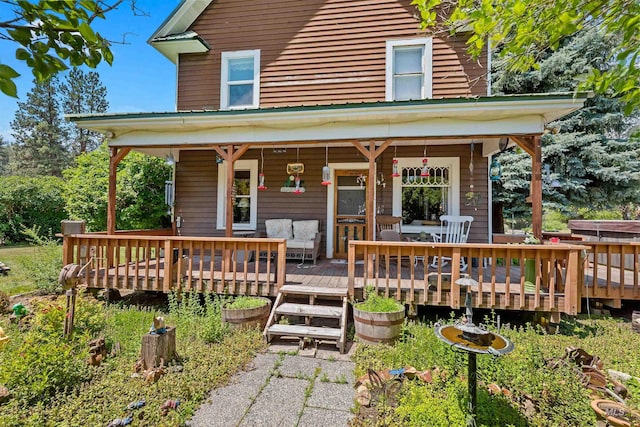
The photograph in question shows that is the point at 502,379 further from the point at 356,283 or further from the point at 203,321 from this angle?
the point at 203,321

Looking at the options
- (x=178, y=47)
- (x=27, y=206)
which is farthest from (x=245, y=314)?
(x=27, y=206)

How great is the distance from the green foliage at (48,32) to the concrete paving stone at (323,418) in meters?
2.69

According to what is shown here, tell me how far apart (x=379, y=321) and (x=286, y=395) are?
1.33 metres

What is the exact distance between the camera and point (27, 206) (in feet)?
45.0

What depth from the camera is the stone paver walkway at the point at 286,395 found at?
254 centimetres

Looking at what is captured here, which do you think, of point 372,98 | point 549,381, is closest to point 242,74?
point 372,98

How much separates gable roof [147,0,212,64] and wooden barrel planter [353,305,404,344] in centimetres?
740

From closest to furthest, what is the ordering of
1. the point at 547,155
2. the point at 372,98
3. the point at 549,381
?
the point at 549,381, the point at 372,98, the point at 547,155

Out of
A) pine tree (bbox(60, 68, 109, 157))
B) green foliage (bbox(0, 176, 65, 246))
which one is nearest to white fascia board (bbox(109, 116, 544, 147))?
green foliage (bbox(0, 176, 65, 246))

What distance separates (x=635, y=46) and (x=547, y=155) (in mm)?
10361

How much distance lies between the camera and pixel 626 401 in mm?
2529

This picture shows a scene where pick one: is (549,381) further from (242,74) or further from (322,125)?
(242,74)

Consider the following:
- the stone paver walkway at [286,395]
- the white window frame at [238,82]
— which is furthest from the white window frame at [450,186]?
the stone paver walkway at [286,395]

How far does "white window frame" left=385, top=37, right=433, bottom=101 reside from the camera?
6.98 metres
